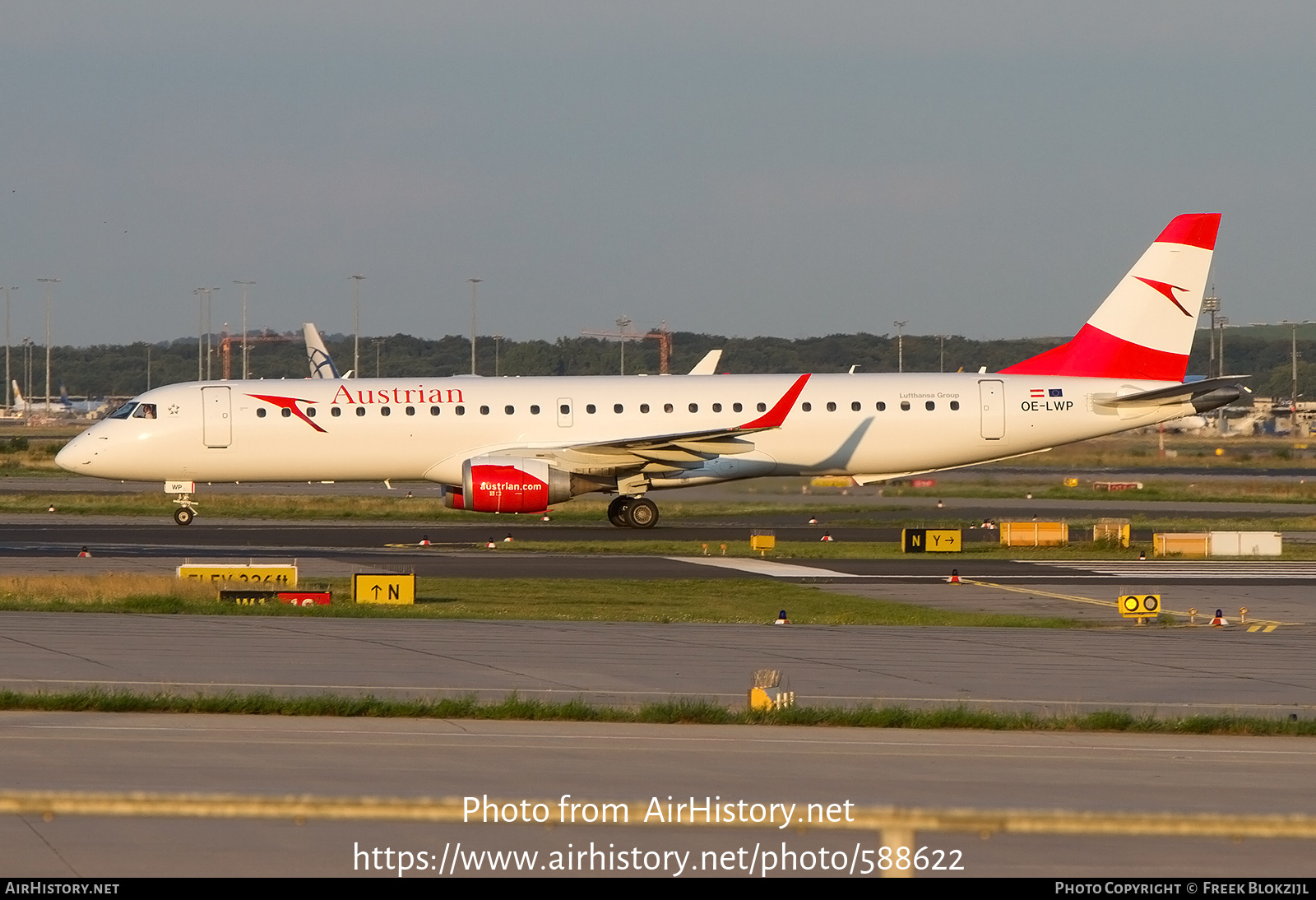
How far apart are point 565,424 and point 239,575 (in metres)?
14.0

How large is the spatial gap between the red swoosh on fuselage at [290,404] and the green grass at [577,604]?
39.3 feet

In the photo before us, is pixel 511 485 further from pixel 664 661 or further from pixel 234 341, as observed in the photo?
pixel 234 341

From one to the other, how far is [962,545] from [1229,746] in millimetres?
20971

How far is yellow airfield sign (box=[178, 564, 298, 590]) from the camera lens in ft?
81.1

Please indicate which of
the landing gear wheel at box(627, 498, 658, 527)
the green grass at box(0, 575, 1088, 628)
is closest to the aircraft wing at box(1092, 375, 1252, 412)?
the landing gear wheel at box(627, 498, 658, 527)

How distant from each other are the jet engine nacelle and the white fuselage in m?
1.23

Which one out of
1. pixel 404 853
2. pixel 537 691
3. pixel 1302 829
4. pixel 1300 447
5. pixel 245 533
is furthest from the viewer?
pixel 1300 447

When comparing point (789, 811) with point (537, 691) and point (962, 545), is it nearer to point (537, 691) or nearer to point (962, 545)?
point (537, 691)

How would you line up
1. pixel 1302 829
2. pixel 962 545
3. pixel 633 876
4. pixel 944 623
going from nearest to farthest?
pixel 1302 829
pixel 633 876
pixel 944 623
pixel 962 545

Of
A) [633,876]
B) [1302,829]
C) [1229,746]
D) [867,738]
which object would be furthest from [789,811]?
[1229,746]

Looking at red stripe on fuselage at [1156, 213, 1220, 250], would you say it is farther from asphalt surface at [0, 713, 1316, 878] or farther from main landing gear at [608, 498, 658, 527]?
asphalt surface at [0, 713, 1316, 878]

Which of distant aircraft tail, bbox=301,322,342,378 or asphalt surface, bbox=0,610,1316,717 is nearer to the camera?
asphalt surface, bbox=0,610,1316,717

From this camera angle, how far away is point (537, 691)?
15.1 meters

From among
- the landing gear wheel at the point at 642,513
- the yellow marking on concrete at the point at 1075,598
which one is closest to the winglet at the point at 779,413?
the landing gear wheel at the point at 642,513
